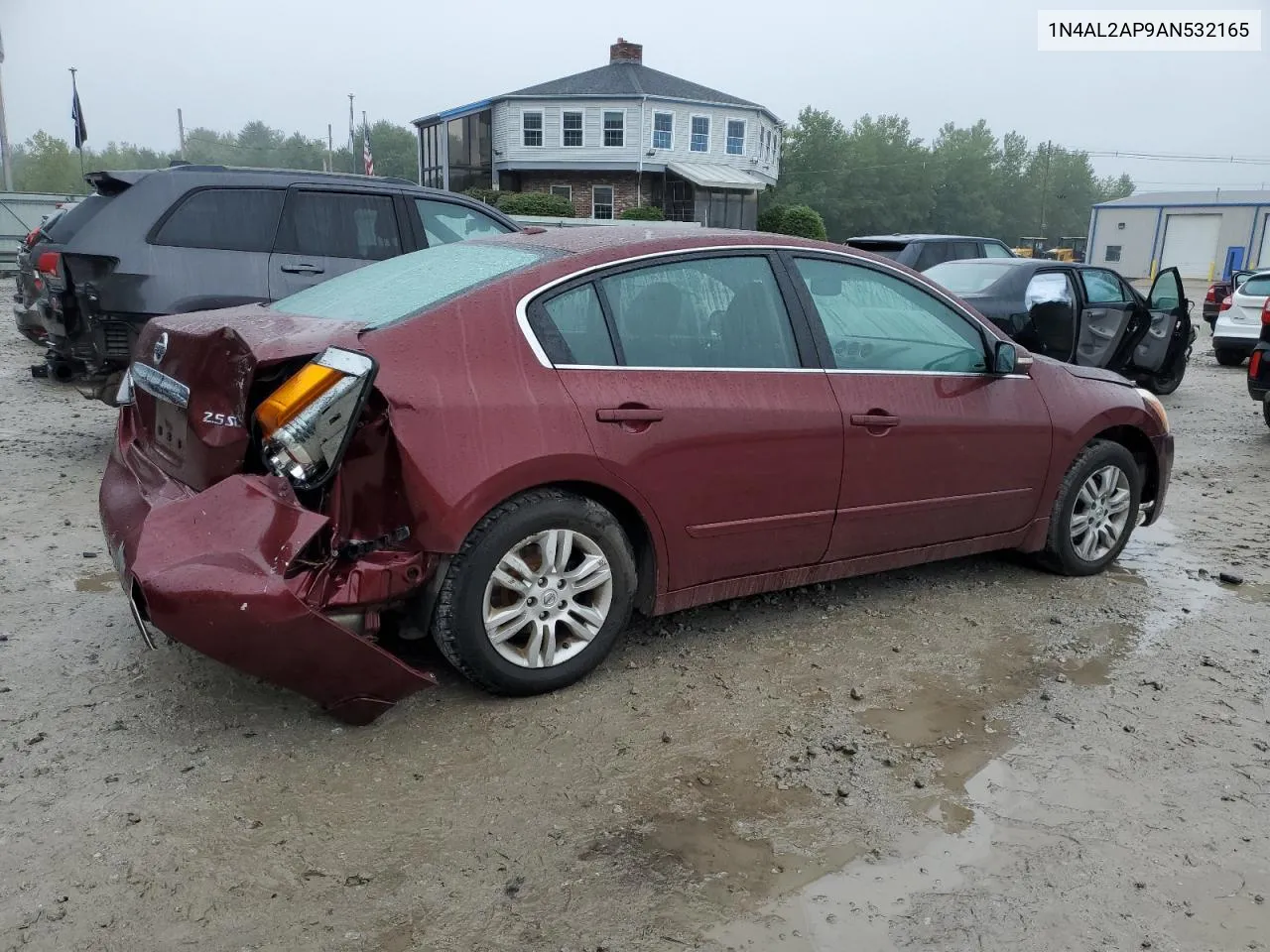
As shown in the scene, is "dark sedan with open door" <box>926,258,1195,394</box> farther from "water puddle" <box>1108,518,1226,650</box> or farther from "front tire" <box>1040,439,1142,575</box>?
"front tire" <box>1040,439,1142,575</box>

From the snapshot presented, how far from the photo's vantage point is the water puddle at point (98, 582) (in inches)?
181

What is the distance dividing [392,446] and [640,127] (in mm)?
43126

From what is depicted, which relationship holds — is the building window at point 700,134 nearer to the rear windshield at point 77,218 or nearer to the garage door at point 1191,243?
the garage door at point 1191,243

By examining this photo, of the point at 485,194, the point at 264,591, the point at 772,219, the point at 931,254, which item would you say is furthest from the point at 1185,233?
the point at 264,591

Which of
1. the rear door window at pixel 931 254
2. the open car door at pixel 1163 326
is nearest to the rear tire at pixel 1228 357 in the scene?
the open car door at pixel 1163 326

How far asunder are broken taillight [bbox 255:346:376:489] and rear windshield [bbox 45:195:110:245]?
427cm

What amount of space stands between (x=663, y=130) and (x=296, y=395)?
4397 centimetres

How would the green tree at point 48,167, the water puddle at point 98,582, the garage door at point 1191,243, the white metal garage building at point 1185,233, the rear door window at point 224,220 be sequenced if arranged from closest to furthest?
1. the water puddle at point 98,582
2. the rear door window at point 224,220
3. the white metal garage building at point 1185,233
4. the garage door at point 1191,243
5. the green tree at point 48,167

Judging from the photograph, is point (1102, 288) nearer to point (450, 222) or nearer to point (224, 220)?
point (450, 222)

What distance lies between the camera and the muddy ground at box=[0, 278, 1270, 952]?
2561 mm

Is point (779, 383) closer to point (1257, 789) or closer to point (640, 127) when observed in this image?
point (1257, 789)

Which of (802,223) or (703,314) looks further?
(802,223)

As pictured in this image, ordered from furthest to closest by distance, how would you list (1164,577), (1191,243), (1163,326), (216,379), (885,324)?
(1191,243), (1163,326), (1164,577), (885,324), (216,379)

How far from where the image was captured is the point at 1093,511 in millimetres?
5199
